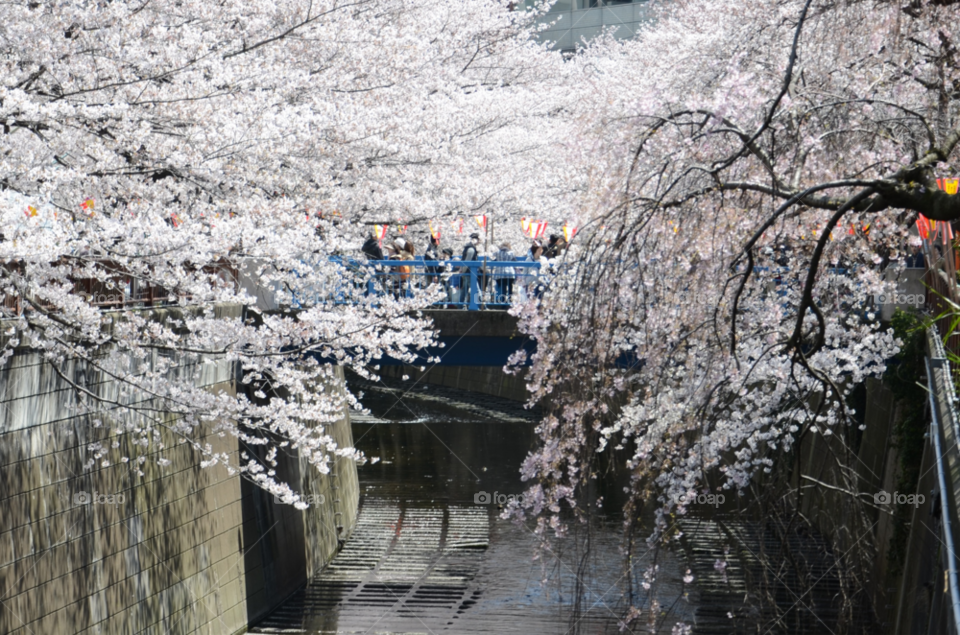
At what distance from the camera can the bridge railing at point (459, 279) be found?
1449 cm

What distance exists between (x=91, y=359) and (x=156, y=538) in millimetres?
3003

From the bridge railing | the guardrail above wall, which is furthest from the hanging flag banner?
the bridge railing

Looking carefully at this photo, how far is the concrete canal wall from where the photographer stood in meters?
8.31

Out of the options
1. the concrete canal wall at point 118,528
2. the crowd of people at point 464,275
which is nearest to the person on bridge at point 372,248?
the crowd of people at point 464,275

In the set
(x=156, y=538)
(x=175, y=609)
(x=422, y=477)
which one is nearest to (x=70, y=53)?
(x=156, y=538)

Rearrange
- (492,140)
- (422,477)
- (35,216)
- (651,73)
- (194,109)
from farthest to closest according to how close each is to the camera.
A: (422,477) → (492,140) → (651,73) → (194,109) → (35,216)

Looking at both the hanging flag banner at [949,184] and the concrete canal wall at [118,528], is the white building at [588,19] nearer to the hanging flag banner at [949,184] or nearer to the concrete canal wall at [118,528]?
the concrete canal wall at [118,528]

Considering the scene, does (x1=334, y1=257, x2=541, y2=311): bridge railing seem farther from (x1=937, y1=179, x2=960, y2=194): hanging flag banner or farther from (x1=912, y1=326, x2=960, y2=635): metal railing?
(x1=937, y1=179, x2=960, y2=194): hanging flag banner

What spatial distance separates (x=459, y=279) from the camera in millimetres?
16859

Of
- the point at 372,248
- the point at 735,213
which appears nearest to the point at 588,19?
the point at 372,248

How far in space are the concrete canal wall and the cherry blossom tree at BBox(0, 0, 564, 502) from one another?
0.28m

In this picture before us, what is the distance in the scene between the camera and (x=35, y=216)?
6.78 meters

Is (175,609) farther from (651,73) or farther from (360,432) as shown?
(360,432)

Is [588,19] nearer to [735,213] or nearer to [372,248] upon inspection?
[372,248]
